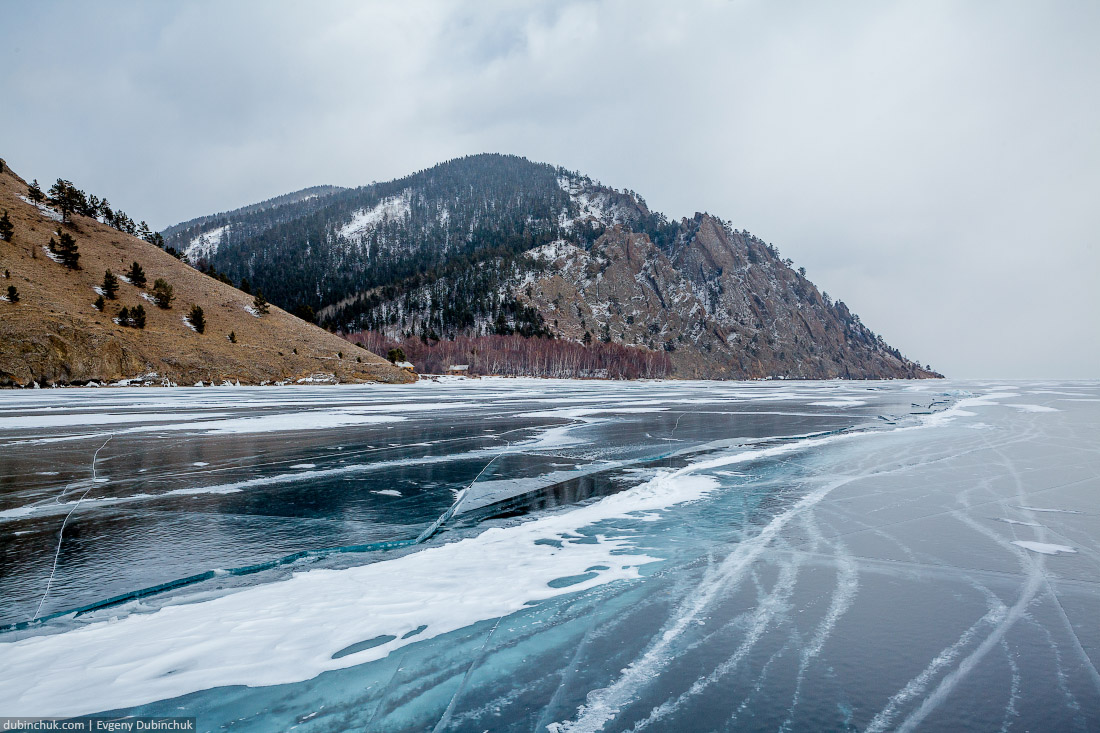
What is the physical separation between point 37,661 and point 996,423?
2171cm

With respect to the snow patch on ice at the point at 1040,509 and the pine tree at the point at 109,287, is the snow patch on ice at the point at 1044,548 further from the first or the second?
the pine tree at the point at 109,287

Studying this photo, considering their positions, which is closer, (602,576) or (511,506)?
(602,576)

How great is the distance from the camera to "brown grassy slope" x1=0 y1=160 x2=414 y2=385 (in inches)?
1553

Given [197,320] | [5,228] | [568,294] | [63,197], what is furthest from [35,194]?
[568,294]

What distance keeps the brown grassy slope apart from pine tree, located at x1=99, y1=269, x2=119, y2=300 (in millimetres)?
600

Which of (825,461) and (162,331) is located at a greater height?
(162,331)

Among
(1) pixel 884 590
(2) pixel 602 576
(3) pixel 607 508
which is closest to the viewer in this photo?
(1) pixel 884 590

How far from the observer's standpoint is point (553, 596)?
4031 millimetres

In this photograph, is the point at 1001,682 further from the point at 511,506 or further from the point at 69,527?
the point at 69,527

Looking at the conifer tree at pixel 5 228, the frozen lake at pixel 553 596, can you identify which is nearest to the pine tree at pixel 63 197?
the conifer tree at pixel 5 228

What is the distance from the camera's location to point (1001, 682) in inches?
112

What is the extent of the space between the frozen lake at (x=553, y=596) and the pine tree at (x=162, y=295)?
52649 mm

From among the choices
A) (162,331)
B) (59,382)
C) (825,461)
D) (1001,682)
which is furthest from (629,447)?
(162,331)

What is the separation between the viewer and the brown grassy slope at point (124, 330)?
3944cm
